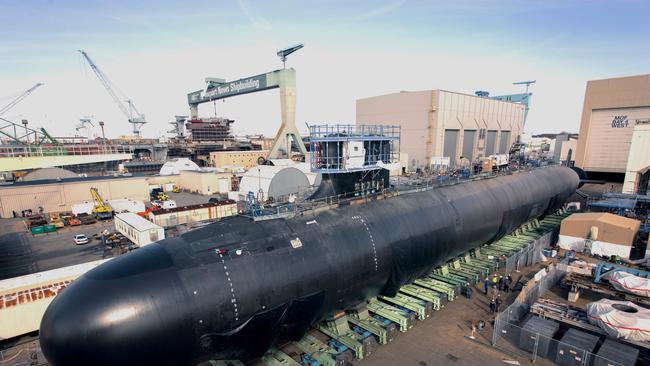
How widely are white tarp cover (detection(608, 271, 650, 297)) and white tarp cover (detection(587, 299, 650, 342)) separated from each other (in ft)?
10.7

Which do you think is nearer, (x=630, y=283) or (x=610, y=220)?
(x=630, y=283)

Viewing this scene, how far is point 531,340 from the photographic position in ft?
39.5

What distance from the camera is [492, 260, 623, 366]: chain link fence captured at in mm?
10938

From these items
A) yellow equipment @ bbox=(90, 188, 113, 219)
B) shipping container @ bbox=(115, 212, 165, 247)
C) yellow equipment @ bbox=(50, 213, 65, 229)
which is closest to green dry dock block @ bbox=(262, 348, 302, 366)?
shipping container @ bbox=(115, 212, 165, 247)

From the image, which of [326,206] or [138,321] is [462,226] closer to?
[326,206]

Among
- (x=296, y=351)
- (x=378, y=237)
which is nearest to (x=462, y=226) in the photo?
(x=378, y=237)

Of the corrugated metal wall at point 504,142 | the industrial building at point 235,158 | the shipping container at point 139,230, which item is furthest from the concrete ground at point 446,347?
the corrugated metal wall at point 504,142

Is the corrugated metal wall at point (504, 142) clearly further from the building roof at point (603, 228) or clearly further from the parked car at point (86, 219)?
the parked car at point (86, 219)

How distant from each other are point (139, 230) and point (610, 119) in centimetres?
5373

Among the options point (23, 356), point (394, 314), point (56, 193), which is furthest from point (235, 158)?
point (394, 314)

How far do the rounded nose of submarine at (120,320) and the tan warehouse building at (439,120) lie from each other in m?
44.5

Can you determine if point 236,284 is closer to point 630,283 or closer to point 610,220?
point 630,283

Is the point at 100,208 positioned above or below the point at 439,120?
below

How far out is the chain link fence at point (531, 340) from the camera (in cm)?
1094
